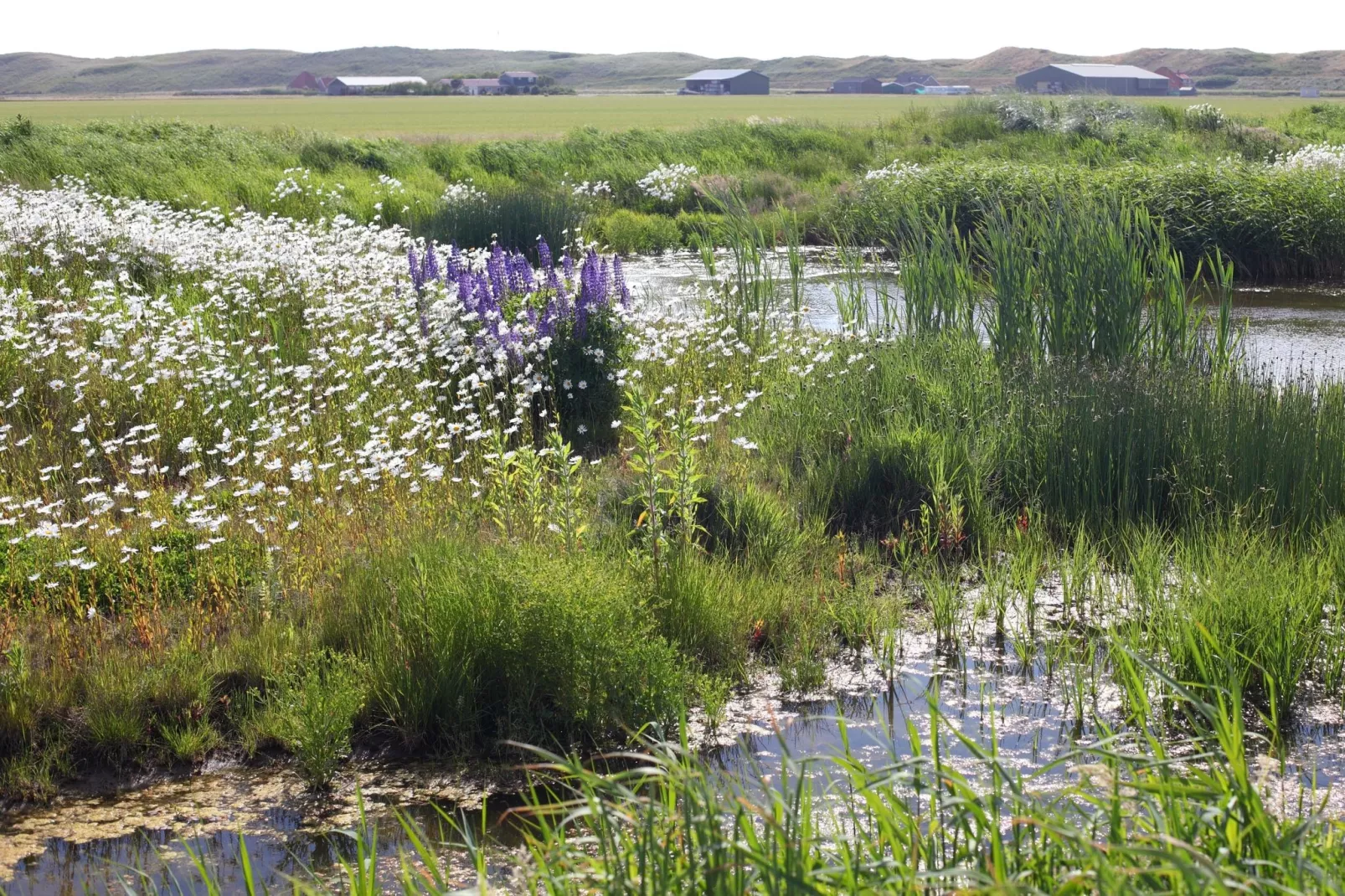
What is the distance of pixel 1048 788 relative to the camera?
319 cm

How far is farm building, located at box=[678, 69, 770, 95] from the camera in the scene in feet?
532

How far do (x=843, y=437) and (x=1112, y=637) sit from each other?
3.06 metres

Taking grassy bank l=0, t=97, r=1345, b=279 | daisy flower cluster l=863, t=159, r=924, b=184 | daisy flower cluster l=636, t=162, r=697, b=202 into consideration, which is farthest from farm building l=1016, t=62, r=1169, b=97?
daisy flower cluster l=863, t=159, r=924, b=184

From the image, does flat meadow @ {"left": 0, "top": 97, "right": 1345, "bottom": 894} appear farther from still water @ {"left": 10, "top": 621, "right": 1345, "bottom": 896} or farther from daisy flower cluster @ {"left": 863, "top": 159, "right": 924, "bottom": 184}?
daisy flower cluster @ {"left": 863, "top": 159, "right": 924, "bottom": 184}

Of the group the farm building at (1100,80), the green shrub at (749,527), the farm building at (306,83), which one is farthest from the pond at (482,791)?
the farm building at (306,83)

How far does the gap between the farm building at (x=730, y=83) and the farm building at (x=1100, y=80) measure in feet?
114

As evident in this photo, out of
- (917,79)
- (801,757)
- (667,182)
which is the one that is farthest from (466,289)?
(917,79)

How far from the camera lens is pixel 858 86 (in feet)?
527

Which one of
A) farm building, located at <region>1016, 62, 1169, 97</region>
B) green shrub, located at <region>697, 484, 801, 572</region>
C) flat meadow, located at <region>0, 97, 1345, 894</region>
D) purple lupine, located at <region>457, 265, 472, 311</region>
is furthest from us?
farm building, located at <region>1016, 62, 1169, 97</region>

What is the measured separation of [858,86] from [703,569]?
16479 centimetres

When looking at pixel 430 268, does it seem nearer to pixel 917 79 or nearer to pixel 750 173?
pixel 750 173

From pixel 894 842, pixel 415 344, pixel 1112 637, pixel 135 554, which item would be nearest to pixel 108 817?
pixel 135 554

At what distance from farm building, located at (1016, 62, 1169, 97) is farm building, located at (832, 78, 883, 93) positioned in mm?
18140

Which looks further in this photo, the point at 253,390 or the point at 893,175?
the point at 893,175
